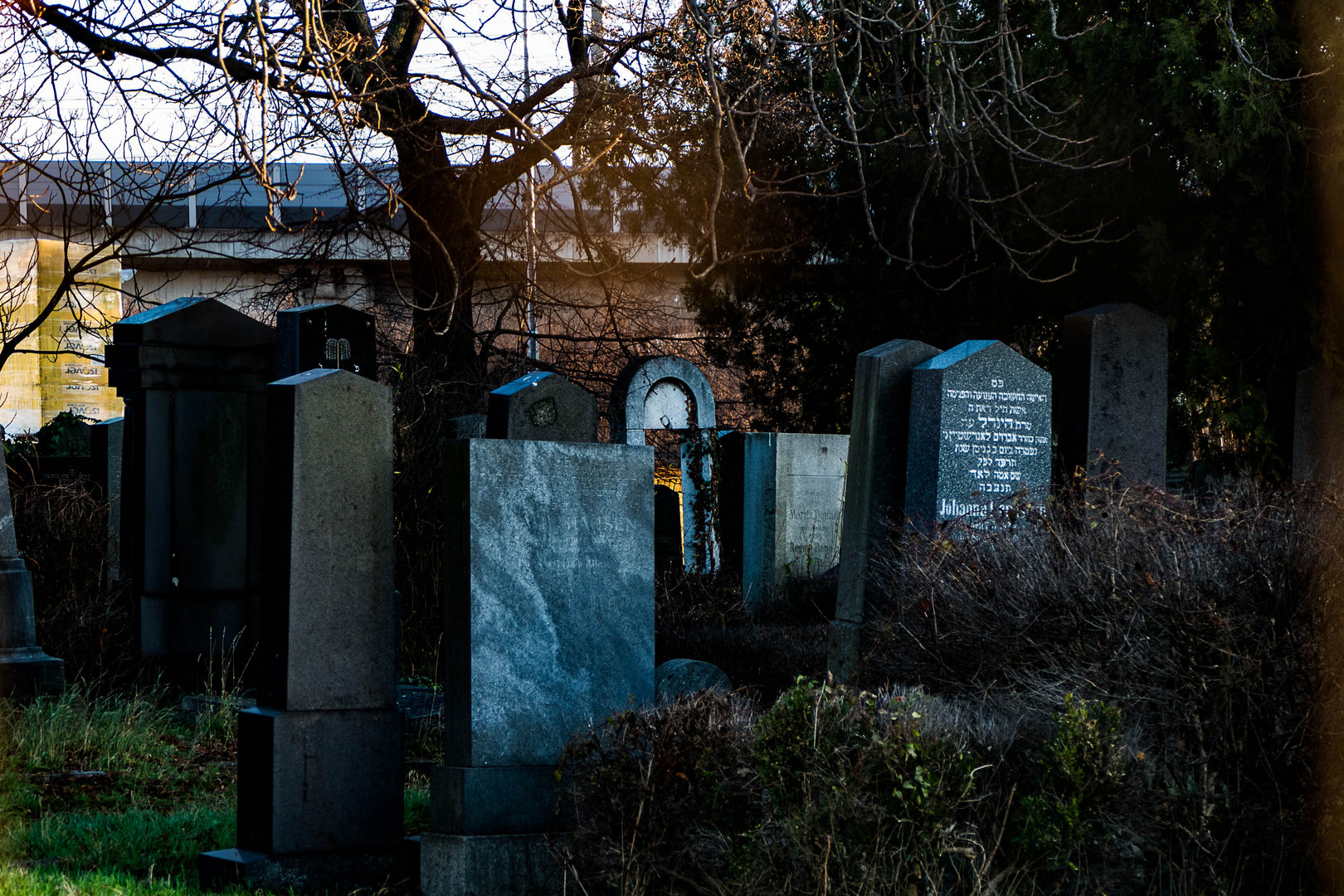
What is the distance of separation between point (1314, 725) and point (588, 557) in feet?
8.73

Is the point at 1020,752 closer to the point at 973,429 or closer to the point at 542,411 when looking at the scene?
the point at 542,411

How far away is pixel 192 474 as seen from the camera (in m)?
8.83

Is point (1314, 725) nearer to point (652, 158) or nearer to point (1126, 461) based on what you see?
point (1126, 461)

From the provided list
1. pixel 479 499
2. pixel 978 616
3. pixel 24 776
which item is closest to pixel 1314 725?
pixel 978 616

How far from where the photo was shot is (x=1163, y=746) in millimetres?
4352

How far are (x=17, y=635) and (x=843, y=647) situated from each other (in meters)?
5.14

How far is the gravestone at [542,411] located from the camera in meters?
5.56

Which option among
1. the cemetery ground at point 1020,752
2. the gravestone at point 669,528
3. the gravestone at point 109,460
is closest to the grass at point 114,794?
the cemetery ground at point 1020,752

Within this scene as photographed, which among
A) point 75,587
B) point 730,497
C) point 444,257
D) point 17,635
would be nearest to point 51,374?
point 444,257

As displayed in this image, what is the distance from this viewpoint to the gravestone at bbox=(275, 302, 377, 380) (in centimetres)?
834

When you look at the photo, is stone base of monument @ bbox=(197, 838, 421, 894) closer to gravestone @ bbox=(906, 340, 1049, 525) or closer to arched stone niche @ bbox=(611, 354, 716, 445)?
gravestone @ bbox=(906, 340, 1049, 525)

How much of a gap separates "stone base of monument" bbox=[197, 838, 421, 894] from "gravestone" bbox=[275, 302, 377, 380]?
12.5 feet

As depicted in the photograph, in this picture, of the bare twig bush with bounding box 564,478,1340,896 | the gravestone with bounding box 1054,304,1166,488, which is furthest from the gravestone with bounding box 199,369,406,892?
the gravestone with bounding box 1054,304,1166,488

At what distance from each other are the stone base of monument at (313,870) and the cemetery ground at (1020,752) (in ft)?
0.63
